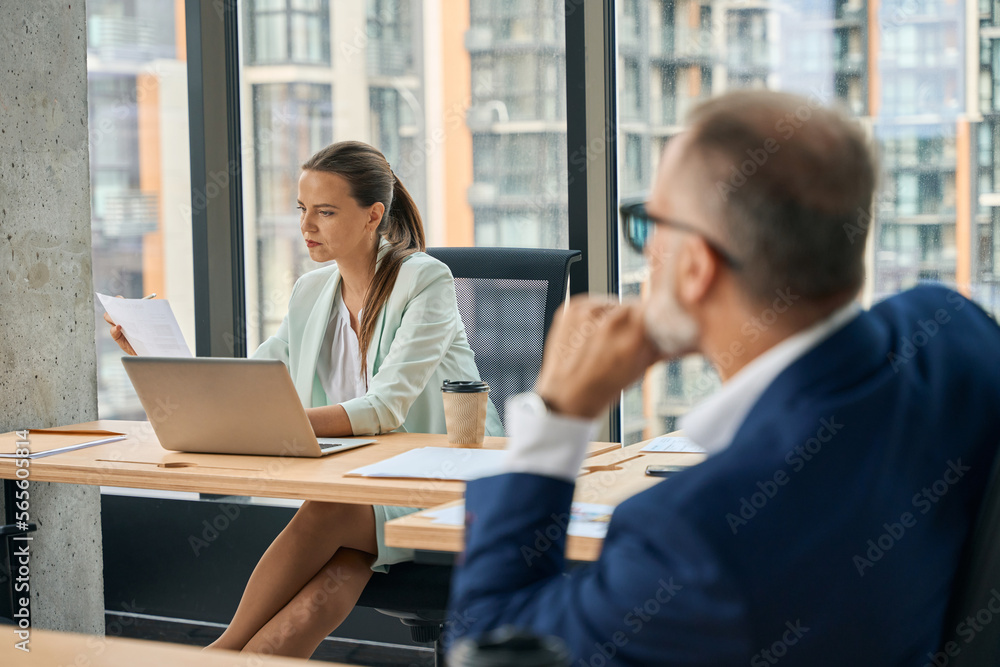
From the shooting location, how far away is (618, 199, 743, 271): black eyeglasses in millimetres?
841

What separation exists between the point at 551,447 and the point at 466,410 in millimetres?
979

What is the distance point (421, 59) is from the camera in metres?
3.08

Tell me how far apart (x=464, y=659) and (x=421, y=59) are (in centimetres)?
271

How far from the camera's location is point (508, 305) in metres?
2.31

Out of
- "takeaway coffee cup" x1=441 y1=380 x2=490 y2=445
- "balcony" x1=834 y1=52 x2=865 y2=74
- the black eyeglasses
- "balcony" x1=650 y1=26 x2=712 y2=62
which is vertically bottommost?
"takeaway coffee cup" x1=441 y1=380 x2=490 y2=445

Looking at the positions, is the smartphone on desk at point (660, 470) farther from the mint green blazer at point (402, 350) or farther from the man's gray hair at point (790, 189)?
the man's gray hair at point (790, 189)

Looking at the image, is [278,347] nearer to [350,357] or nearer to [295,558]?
[350,357]

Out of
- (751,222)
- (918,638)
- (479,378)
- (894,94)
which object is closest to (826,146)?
(751,222)

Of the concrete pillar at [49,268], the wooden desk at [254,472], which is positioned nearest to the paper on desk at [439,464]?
the wooden desk at [254,472]

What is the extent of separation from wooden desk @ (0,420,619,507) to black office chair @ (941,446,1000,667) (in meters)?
0.76

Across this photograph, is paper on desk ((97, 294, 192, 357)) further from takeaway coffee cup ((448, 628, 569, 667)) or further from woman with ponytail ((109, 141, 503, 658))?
takeaway coffee cup ((448, 628, 569, 667))

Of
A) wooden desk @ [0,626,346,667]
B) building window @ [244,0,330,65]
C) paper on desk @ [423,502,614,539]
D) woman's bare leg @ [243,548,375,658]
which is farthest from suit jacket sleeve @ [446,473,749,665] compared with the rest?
building window @ [244,0,330,65]

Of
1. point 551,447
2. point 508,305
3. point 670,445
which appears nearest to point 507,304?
point 508,305

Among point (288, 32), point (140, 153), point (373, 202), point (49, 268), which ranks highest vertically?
point (288, 32)
